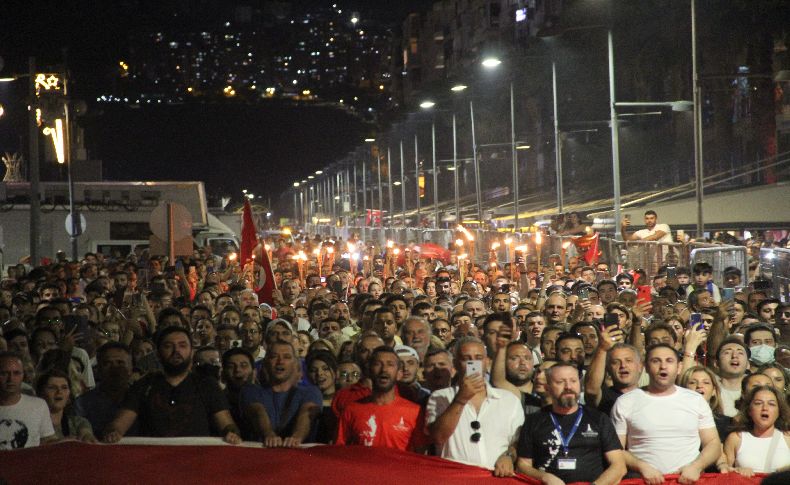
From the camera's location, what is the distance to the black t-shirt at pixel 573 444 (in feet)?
23.6

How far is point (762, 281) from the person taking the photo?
17.0 meters

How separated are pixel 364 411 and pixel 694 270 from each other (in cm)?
1009

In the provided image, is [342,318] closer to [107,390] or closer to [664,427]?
[107,390]

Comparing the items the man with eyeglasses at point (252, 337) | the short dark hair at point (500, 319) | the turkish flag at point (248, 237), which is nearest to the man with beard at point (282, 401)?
the short dark hair at point (500, 319)

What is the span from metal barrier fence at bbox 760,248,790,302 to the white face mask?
6.73m

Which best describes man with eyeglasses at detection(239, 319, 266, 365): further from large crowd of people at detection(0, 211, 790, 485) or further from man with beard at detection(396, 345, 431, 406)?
man with beard at detection(396, 345, 431, 406)

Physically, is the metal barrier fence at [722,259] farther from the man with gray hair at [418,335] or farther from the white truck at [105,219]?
the white truck at [105,219]

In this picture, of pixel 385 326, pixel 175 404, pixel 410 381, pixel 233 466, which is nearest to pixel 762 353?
pixel 385 326

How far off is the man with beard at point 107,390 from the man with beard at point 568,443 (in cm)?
277

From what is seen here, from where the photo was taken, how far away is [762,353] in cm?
1072

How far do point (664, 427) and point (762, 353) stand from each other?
3442 mm

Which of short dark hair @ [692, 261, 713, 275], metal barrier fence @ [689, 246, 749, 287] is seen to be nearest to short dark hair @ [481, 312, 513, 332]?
short dark hair @ [692, 261, 713, 275]

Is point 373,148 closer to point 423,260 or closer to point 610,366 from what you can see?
point 423,260

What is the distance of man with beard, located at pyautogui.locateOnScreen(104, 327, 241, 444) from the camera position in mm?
8070
